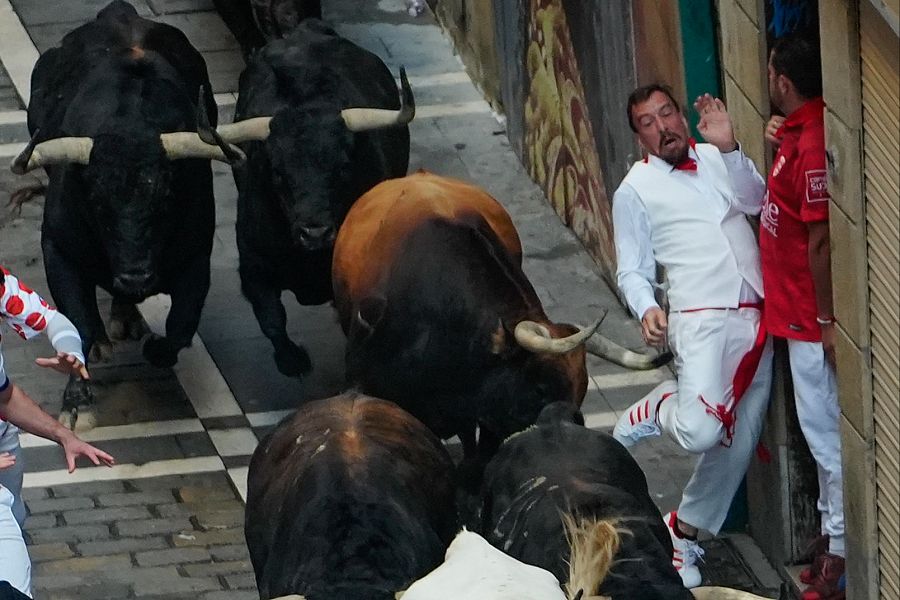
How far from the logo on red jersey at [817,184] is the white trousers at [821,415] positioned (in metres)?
0.67

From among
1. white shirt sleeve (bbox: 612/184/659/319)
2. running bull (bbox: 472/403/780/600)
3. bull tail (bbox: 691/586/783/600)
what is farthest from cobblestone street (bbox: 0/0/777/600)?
bull tail (bbox: 691/586/783/600)

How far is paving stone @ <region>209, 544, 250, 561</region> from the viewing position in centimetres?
1001

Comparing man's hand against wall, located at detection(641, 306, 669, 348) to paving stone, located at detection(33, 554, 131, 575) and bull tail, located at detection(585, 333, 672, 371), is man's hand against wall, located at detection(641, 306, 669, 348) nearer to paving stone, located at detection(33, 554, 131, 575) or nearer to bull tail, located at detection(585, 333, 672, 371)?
bull tail, located at detection(585, 333, 672, 371)

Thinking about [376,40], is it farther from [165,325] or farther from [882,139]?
[882,139]

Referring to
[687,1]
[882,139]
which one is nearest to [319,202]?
[687,1]

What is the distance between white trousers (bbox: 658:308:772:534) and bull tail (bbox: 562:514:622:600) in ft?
7.46

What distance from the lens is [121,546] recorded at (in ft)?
33.5

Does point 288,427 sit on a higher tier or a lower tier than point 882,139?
lower

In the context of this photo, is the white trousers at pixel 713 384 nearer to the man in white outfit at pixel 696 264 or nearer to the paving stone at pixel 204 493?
the man in white outfit at pixel 696 264

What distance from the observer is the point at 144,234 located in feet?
36.3

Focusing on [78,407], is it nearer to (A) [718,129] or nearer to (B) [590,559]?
(A) [718,129]

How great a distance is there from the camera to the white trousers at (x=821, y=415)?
852 cm

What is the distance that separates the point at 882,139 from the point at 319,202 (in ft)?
13.3

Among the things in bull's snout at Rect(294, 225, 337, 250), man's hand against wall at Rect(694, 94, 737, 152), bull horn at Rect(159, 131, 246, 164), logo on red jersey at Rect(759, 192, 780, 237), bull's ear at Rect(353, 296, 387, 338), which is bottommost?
bull's snout at Rect(294, 225, 337, 250)
